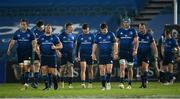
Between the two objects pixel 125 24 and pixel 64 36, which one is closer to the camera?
pixel 125 24

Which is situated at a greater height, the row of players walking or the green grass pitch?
the row of players walking

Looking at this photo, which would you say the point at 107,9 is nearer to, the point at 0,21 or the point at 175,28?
the point at 0,21

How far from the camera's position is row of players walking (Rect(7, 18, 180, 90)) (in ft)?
75.6

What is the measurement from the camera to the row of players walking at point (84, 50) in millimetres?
23031

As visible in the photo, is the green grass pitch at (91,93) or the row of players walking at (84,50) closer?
the green grass pitch at (91,93)

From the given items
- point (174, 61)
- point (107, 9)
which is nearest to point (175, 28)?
point (174, 61)

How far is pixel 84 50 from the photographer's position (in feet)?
82.3

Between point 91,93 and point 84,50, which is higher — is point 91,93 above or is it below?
below

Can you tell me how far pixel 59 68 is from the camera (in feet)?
84.9

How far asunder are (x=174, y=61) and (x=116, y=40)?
594 cm

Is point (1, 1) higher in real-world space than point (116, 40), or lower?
higher

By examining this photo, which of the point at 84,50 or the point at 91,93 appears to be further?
the point at 84,50

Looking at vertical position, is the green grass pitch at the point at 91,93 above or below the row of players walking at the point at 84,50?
below

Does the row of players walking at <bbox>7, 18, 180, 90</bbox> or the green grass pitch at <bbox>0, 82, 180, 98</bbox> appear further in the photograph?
the row of players walking at <bbox>7, 18, 180, 90</bbox>
